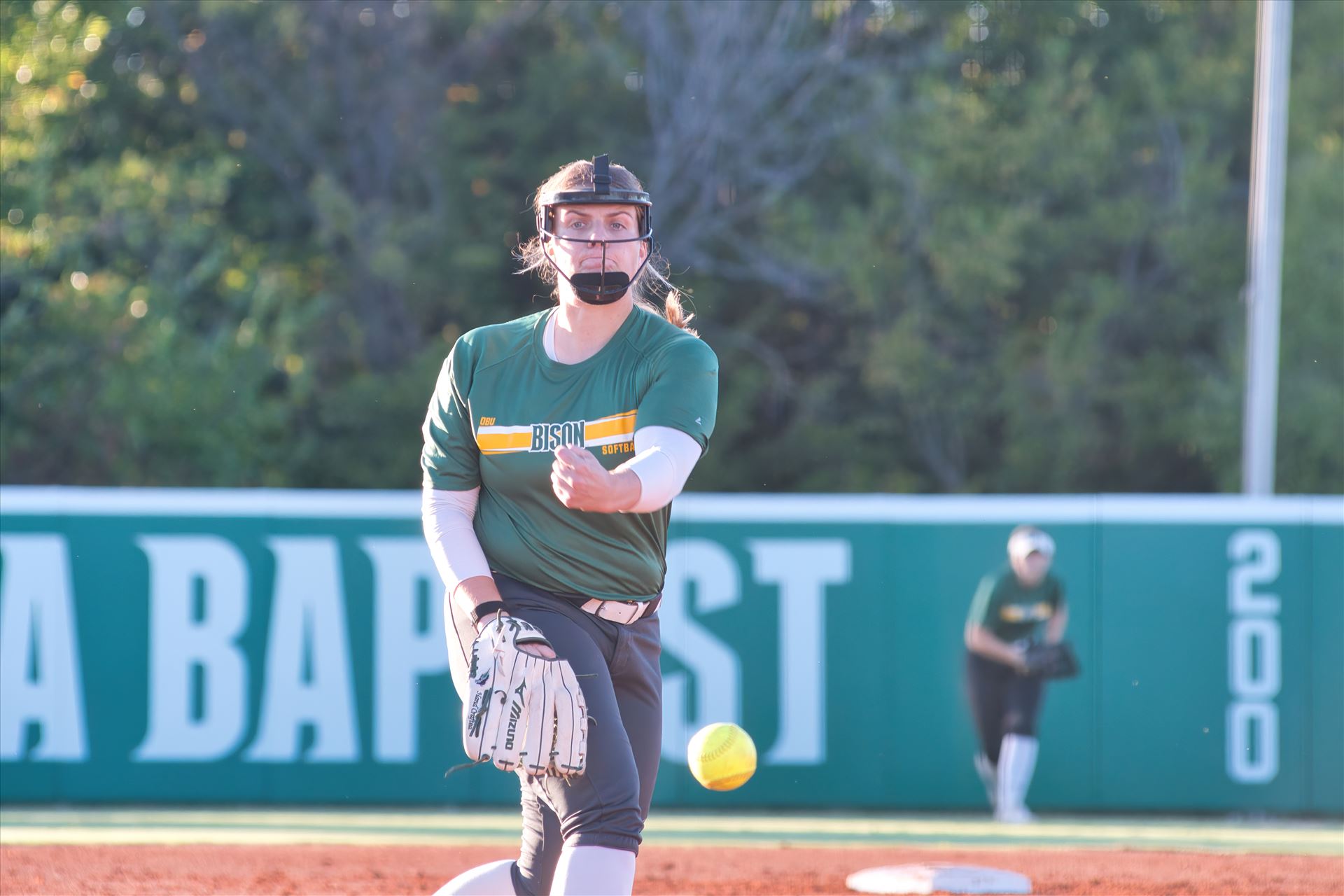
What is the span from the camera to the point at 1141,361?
61.8 feet

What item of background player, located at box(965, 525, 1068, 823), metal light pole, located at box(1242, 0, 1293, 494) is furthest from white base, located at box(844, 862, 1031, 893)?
metal light pole, located at box(1242, 0, 1293, 494)

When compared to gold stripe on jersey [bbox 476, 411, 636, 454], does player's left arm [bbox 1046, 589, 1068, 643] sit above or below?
below

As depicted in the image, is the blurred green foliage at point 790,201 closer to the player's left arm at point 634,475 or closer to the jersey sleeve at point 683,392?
the jersey sleeve at point 683,392

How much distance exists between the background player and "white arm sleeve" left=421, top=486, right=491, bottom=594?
6.24 metres

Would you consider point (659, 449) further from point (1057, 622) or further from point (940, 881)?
point (1057, 622)

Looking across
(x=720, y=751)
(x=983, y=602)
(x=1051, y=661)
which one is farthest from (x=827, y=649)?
(x=720, y=751)

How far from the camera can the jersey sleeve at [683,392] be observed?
134 inches

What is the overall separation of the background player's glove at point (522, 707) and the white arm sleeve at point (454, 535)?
15 centimetres

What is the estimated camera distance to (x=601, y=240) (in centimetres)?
354

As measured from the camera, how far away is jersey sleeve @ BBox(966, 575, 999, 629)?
9.35 m

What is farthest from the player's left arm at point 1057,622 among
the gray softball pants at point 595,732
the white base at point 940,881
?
the gray softball pants at point 595,732

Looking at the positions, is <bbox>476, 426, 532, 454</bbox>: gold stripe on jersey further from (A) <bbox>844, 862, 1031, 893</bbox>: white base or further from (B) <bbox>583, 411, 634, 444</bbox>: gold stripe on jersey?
(A) <bbox>844, 862, 1031, 893</bbox>: white base

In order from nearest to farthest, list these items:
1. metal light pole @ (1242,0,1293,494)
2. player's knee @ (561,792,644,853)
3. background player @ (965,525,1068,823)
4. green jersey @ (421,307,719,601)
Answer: player's knee @ (561,792,644,853) < green jersey @ (421,307,719,601) < background player @ (965,525,1068,823) < metal light pole @ (1242,0,1293,494)

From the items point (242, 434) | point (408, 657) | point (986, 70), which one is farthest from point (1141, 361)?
point (408, 657)
